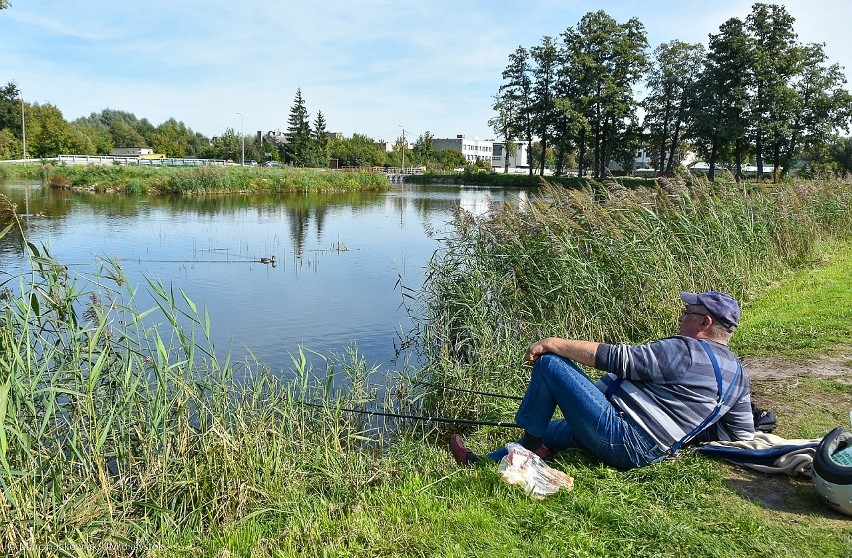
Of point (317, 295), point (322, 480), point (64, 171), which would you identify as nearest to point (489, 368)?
point (322, 480)

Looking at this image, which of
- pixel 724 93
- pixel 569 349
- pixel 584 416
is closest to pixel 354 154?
pixel 724 93

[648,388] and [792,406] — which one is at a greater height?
[648,388]

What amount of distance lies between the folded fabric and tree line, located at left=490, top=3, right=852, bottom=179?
30.6 m

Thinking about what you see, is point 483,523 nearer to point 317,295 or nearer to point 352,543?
point 352,543

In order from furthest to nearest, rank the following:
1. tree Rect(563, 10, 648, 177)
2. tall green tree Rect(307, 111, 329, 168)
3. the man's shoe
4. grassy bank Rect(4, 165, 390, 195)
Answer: tall green tree Rect(307, 111, 329, 168) < tree Rect(563, 10, 648, 177) < grassy bank Rect(4, 165, 390, 195) < the man's shoe

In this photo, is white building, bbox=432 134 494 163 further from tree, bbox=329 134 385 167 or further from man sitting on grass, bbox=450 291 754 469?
man sitting on grass, bbox=450 291 754 469

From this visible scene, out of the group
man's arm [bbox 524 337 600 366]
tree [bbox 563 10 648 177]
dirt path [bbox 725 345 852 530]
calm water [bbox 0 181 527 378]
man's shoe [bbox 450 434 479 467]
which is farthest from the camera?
tree [bbox 563 10 648 177]

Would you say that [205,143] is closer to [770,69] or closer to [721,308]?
[770,69]

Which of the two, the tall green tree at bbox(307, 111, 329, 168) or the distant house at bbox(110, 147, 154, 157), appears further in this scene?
the distant house at bbox(110, 147, 154, 157)

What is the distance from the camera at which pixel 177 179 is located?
127ft

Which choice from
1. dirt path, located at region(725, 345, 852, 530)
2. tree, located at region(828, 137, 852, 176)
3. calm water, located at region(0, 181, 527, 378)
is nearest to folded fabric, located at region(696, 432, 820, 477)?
dirt path, located at region(725, 345, 852, 530)

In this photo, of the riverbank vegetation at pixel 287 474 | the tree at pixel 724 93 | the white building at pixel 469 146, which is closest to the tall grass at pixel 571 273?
the riverbank vegetation at pixel 287 474

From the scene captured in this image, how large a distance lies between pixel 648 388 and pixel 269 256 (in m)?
14.1

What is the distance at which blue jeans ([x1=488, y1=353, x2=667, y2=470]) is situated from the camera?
139 inches
